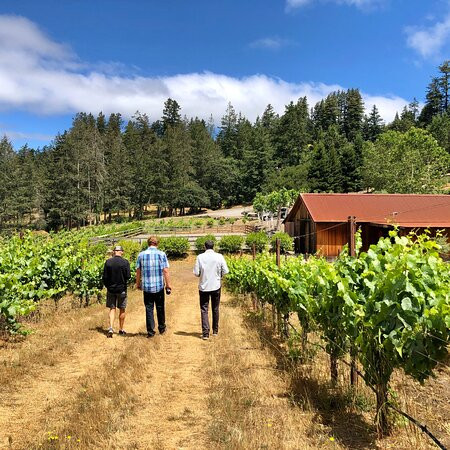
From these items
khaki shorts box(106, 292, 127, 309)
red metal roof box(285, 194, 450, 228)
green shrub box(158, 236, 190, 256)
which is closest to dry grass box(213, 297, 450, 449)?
khaki shorts box(106, 292, 127, 309)

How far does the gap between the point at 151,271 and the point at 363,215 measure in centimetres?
2467

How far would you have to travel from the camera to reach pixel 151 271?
664 cm

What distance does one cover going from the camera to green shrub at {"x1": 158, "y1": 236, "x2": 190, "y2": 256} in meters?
34.0

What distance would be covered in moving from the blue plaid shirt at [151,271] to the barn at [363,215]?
2088 cm

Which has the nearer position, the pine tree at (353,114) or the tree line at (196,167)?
the tree line at (196,167)

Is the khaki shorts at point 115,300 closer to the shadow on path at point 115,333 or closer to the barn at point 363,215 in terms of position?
the shadow on path at point 115,333

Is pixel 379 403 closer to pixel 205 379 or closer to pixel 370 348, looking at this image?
pixel 370 348

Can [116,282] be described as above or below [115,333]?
above

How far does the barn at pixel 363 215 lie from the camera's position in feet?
89.8

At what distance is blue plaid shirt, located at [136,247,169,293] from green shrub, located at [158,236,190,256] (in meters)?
27.4

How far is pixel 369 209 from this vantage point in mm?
29438

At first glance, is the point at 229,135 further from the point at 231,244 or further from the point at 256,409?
the point at 256,409

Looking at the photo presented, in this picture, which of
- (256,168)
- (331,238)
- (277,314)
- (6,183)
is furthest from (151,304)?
(256,168)

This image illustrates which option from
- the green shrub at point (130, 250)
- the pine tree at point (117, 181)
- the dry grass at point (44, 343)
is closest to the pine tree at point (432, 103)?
the pine tree at point (117, 181)
